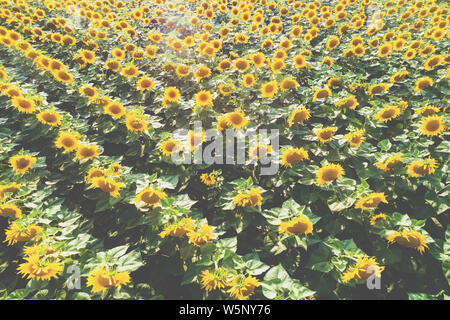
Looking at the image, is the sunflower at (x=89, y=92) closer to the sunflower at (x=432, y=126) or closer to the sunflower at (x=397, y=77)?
the sunflower at (x=432, y=126)

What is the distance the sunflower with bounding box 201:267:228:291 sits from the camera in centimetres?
176

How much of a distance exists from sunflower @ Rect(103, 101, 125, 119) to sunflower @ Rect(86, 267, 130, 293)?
2.04m

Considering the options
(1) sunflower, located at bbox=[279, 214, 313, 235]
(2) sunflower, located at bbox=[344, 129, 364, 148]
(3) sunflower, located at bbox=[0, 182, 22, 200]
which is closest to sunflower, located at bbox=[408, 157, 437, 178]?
(2) sunflower, located at bbox=[344, 129, 364, 148]

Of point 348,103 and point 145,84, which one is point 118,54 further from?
point 348,103

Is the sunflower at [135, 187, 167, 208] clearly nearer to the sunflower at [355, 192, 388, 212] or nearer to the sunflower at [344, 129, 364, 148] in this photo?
the sunflower at [355, 192, 388, 212]

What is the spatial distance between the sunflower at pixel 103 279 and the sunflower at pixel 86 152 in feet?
4.57

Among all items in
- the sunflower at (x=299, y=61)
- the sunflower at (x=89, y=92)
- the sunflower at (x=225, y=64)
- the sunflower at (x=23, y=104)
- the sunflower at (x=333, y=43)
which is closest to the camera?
the sunflower at (x=23, y=104)

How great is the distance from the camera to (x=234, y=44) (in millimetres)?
5254

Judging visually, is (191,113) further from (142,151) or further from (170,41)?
(170,41)

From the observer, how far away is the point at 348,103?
3.32 meters

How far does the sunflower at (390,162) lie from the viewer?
2488mm

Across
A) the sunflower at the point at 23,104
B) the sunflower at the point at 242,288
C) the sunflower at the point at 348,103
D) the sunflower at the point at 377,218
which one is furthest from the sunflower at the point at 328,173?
the sunflower at the point at 23,104

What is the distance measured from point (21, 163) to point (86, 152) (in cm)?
70

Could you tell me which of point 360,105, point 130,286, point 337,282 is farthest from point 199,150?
point 360,105
